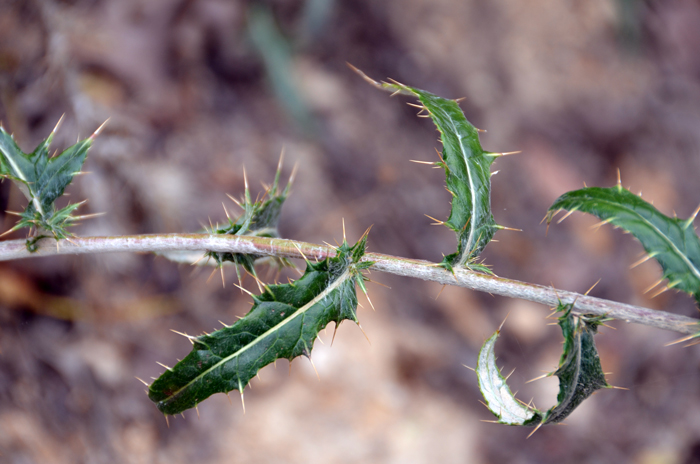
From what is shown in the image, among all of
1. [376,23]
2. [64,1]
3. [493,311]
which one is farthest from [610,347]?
[64,1]

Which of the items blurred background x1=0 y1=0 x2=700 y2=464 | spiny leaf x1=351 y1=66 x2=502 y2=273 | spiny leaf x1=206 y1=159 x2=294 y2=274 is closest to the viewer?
spiny leaf x1=351 y1=66 x2=502 y2=273

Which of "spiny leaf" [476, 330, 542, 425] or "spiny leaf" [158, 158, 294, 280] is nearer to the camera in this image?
"spiny leaf" [476, 330, 542, 425]

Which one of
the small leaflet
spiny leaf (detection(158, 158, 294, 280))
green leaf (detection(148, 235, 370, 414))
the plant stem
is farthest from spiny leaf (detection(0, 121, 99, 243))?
green leaf (detection(148, 235, 370, 414))

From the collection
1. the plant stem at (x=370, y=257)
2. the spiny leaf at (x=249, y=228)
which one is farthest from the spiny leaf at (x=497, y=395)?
the spiny leaf at (x=249, y=228)

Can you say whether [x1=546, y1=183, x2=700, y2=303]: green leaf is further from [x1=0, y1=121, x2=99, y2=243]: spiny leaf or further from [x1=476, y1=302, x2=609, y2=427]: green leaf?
[x1=0, y1=121, x2=99, y2=243]: spiny leaf

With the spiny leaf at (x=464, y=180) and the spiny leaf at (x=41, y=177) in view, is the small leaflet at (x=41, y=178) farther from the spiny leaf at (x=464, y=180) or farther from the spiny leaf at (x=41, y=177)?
the spiny leaf at (x=464, y=180)

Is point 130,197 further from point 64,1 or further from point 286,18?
point 286,18
